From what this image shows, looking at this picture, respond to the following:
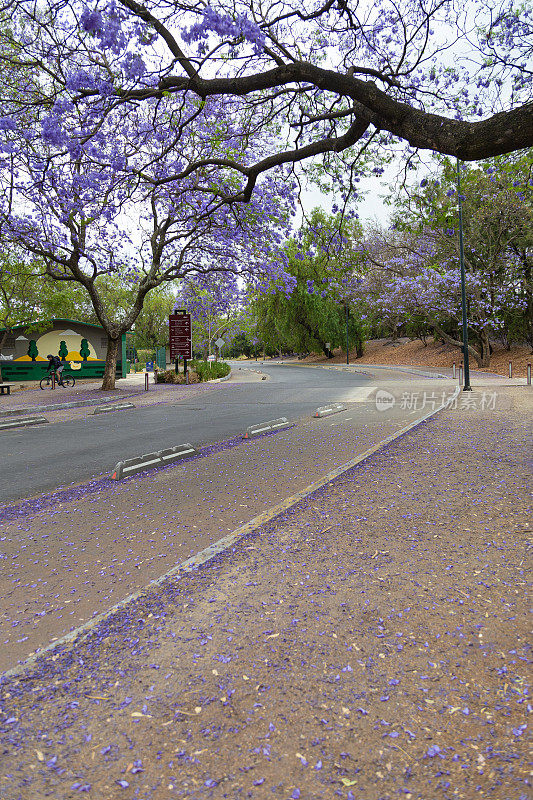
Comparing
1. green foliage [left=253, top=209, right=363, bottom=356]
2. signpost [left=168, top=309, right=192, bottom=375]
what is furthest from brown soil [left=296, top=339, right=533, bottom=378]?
signpost [left=168, top=309, right=192, bottom=375]

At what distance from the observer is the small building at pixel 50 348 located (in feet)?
105

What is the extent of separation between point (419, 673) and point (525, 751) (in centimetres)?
56

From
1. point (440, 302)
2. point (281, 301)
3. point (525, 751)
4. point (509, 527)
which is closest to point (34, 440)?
point (509, 527)

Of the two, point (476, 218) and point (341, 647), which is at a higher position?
point (476, 218)

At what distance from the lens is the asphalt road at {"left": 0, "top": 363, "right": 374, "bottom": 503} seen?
7190 mm

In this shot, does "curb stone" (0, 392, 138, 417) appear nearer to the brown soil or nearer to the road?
the road

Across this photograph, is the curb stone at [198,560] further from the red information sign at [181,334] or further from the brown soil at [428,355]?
the brown soil at [428,355]

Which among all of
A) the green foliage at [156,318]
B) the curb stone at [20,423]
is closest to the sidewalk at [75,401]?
the curb stone at [20,423]

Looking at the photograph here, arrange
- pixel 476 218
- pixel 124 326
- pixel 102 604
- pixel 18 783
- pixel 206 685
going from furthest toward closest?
pixel 476 218 → pixel 124 326 → pixel 102 604 → pixel 206 685 → pixel 18 783

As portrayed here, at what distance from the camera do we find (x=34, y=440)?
10281 mm

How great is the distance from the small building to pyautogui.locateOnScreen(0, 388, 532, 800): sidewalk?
102 ft

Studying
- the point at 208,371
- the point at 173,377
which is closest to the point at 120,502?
the point at 173,377

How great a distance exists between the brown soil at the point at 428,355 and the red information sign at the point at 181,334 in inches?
681

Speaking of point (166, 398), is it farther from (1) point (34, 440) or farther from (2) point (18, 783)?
(2) point (18, 783)
